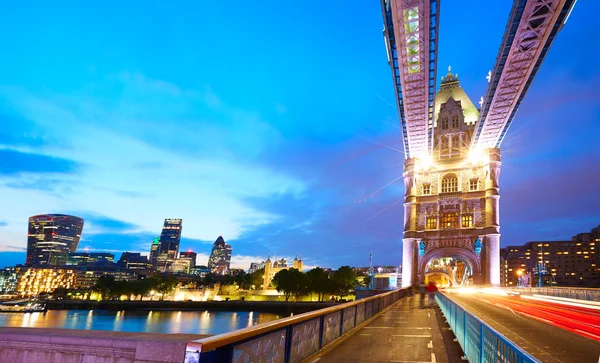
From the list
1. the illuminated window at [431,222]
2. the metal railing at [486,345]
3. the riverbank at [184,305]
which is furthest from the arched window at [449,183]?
the riverbank at [184,305]

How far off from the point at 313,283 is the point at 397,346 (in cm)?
11296

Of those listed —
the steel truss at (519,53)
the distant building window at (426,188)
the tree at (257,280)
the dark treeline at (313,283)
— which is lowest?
the tree at (257,280)

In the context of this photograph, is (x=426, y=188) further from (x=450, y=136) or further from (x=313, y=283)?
(x=313, y=283)

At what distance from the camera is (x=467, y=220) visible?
6400cm

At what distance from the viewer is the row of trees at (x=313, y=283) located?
12056 cm

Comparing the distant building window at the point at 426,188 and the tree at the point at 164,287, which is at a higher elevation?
the distant building window at the point at 426,188

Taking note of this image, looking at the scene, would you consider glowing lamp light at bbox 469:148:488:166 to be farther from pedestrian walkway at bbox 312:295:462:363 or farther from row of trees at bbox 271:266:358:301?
row of trees at bbox 271:266:358:301

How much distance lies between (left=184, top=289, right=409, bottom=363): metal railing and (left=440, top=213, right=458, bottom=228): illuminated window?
183 feet

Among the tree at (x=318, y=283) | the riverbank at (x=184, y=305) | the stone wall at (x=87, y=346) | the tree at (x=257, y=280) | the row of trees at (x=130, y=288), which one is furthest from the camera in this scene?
the tree at (x=257, y=280)

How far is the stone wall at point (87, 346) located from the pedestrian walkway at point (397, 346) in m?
5.07

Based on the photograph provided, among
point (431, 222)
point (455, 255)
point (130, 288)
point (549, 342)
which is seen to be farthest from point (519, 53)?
point (130, 288)

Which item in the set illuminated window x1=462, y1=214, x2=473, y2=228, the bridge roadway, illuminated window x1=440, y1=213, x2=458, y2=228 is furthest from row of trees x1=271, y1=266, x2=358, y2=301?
the bridge roadway

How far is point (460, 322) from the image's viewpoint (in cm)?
1133

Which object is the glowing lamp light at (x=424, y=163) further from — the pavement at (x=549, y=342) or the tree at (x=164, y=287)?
the tree at (x=164, y=287)
